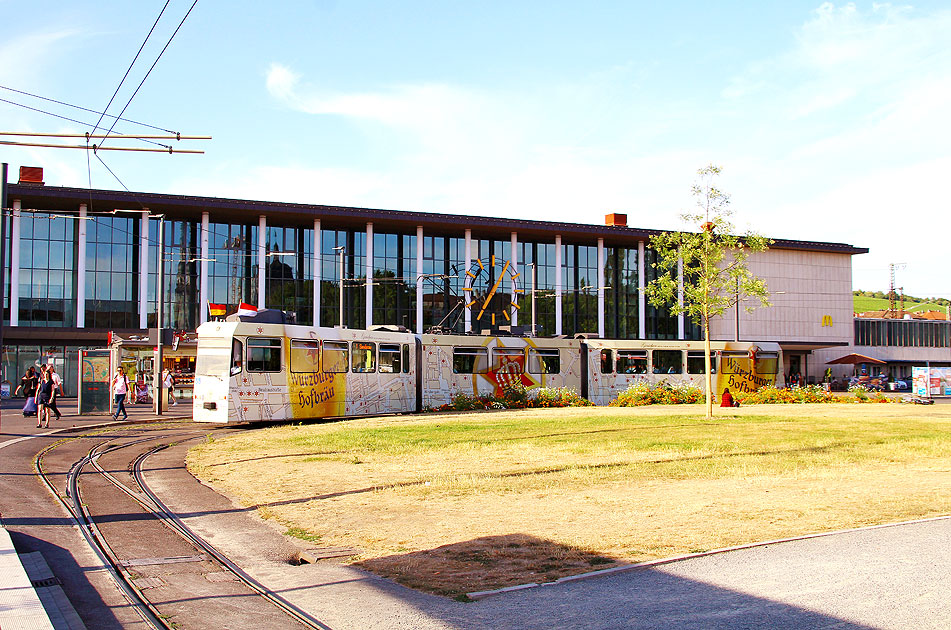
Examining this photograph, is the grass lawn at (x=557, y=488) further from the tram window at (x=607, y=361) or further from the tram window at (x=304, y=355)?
the tram window at (x=607, y=361)

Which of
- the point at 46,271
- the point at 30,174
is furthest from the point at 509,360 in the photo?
the point at 30,174

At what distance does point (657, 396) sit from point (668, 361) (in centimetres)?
413

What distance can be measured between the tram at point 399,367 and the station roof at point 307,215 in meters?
24.9

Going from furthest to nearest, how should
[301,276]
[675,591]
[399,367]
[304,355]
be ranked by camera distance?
1. [301,276]
2. [399,367]
3. [304,355]
4. [675,591]

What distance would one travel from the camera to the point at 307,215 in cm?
5988

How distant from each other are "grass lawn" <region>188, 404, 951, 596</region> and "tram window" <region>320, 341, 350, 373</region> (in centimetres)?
524

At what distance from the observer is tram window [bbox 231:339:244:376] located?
24562 millimetres

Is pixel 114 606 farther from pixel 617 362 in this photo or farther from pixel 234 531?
pixel 617 362

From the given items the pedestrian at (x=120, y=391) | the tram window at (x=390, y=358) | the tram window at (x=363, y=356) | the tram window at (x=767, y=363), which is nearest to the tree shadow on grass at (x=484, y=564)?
the tram window at (x=363, y=356)

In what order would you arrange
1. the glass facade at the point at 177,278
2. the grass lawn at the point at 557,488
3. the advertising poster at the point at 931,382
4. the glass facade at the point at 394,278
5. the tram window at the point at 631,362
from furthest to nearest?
1. the glass facade at the point at 394,278
2. the glass facade at the point at 177,278
3. the advertising poster at the point at 931,382
4. the tram window at the point at 631,362
5. the grass lawn at the point at 557,488

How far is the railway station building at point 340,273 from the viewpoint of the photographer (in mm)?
54562

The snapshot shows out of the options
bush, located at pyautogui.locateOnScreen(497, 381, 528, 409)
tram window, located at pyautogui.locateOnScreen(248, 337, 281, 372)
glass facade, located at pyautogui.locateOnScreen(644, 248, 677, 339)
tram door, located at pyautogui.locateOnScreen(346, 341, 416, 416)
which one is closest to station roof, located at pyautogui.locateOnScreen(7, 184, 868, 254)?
glass facade, located at pyautogui.locateOnScreen(644, 248, 677, 339)

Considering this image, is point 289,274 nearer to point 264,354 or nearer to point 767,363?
point 767,363

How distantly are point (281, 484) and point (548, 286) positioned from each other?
55020 millimetres
